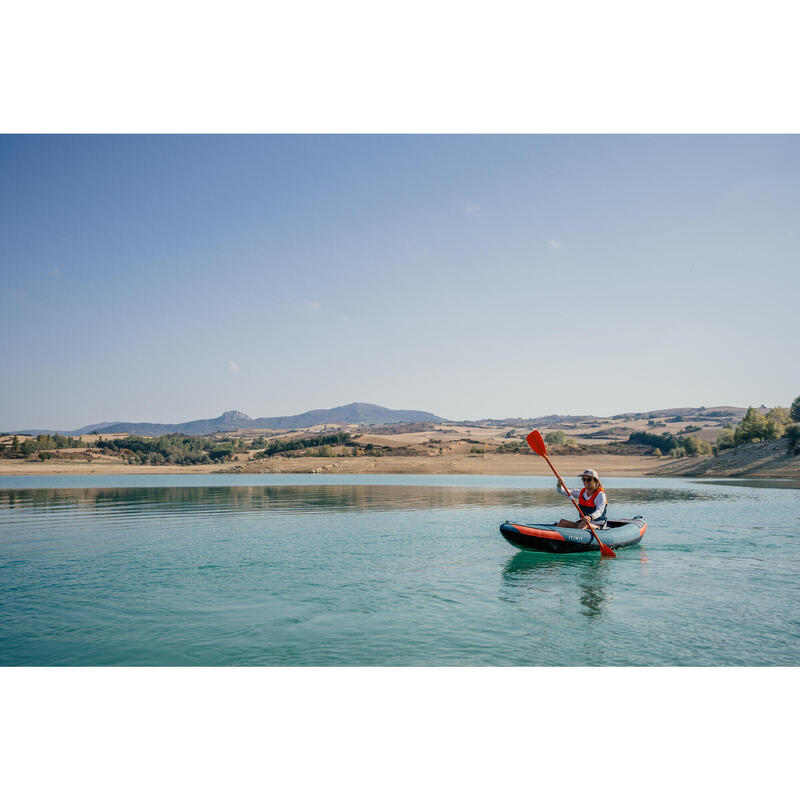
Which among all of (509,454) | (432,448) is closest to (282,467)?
(432,448)

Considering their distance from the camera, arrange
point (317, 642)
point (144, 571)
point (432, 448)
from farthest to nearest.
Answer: point (432, 448), point (144, 571), point (317, 642)

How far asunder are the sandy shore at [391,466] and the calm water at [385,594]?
134 feet


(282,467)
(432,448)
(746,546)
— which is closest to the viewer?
(746,546)

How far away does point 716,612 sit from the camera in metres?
9.91

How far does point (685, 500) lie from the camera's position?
102ft

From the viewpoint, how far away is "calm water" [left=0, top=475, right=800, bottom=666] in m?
8.19

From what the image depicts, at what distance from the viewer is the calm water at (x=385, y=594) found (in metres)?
8.19

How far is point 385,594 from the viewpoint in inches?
447

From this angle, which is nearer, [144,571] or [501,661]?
[501,661]

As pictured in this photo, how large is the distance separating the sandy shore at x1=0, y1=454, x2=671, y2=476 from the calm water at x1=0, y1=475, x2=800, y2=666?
1602 inches

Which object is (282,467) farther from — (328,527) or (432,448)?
(328,527)

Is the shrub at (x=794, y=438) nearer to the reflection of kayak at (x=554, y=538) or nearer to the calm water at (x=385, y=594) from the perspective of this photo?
A: the calm water at (x=385, y=594)

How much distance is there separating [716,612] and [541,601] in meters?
2.82

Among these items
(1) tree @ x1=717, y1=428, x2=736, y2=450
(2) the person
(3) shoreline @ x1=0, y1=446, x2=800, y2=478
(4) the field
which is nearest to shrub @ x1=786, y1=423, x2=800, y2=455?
(3) shoreline @ x1=0, y1=446, x2=800, y2=478
